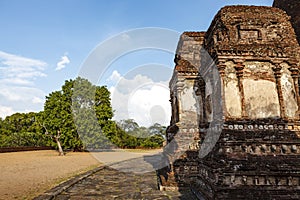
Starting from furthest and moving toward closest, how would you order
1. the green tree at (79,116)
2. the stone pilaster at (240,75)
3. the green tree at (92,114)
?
the green tree at (92,114) < the green tree at (79,116) < the stone pilaster at (240,75)

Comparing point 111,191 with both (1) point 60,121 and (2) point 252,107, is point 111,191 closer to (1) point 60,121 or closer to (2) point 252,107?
(2) point 252,107

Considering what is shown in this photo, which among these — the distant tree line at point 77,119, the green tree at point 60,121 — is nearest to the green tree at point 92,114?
the distant tree line at point 77,119

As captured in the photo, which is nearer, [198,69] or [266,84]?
[266,84]

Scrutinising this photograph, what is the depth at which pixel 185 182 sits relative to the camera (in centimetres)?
718

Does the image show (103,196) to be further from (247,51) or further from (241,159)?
(247,51)

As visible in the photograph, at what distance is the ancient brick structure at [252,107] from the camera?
4.68 metres

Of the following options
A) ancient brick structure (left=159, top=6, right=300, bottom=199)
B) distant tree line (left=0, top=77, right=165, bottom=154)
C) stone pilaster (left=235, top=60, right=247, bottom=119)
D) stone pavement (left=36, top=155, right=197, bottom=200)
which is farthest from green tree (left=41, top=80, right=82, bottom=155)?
stone pilaster (left=235, top=60, right=247, bottom=119)

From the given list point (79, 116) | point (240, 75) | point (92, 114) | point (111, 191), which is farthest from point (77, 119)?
point (240, 75)

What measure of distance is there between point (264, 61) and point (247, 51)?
517mm

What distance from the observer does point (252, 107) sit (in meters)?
5.47

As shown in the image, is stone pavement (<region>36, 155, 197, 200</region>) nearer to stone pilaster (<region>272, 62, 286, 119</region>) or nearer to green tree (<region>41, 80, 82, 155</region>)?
stone pilaster (<region>272, 62, 286, 119</region>)

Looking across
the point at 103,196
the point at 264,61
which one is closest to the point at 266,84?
the point at 264,61

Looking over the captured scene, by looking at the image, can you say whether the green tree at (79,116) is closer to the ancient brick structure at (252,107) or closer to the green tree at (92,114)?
the green tree at (92,114)

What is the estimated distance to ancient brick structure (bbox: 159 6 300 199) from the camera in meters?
4.68
